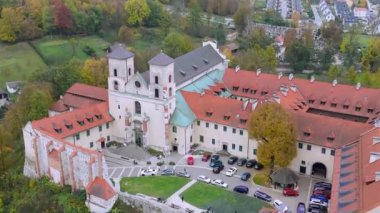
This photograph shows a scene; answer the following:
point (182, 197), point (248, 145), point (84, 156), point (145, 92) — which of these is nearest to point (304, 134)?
point (248, 145)

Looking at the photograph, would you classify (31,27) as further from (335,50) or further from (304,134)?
(304,134)

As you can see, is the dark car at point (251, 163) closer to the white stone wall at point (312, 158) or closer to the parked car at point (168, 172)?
the white stone wall at point (312, 158)

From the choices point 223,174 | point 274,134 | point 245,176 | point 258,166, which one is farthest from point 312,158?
point 223,174

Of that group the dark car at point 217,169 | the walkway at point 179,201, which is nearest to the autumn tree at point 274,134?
the dark car at point 217,169

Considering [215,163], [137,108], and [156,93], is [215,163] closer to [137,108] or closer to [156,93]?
[156,93]

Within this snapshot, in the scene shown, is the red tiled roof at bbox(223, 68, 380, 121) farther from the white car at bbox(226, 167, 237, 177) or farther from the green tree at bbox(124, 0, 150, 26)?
the green tree at bbox(124, 0, 150, 26)

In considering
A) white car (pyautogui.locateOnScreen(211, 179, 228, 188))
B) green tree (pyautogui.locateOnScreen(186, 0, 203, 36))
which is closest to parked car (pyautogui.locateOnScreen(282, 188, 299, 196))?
white car (pyautogui.locateOnScreen(211, 179, 228, 188))
